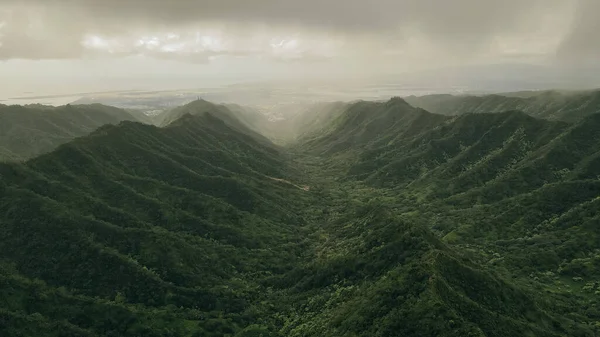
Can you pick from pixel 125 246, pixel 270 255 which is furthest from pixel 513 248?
pixel 125 246

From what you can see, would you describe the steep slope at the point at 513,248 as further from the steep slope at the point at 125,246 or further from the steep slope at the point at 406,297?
the steep slope at the point at 125,246

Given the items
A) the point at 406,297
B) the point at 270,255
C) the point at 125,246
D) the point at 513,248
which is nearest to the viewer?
the point at 406,297

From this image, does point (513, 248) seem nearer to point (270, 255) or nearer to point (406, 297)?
point (406, 297)

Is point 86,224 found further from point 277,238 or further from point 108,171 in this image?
point 277,238

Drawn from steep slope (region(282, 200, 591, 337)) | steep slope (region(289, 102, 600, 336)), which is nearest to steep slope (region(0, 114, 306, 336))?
steep slope (region(282, 200, 591, 337))

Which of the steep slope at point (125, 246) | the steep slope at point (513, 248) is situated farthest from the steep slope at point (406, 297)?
the steep slope at point (125, 246)

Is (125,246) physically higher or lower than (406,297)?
lower

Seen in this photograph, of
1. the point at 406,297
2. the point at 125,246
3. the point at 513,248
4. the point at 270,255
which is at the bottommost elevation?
the point at 270,255
